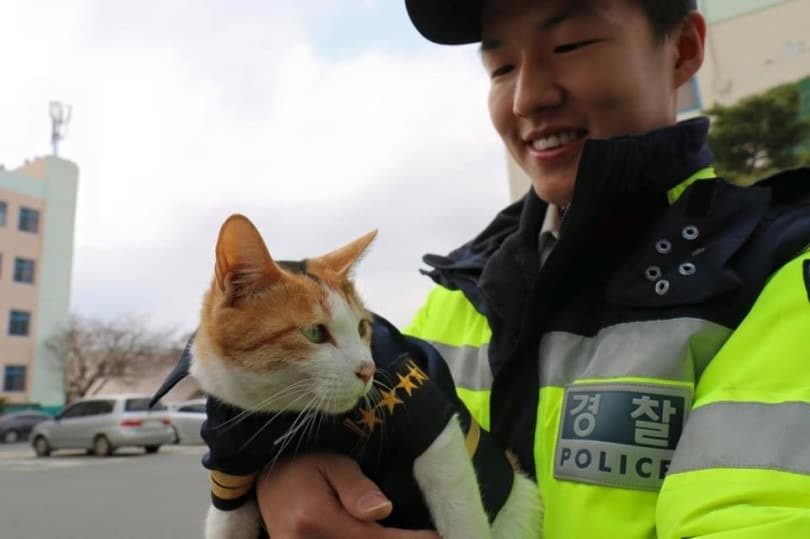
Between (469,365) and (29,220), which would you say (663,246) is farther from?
(29,220)

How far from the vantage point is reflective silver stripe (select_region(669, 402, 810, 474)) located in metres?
0.72

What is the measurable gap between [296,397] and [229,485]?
218 millimetres

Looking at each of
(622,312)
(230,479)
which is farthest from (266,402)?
(622,312)

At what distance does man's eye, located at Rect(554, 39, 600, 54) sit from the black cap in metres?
0.28

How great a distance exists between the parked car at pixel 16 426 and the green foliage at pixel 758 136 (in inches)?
879

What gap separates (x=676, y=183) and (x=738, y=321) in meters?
0.33

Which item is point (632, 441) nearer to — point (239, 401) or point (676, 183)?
point (676, 183)

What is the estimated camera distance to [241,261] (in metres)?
1.32

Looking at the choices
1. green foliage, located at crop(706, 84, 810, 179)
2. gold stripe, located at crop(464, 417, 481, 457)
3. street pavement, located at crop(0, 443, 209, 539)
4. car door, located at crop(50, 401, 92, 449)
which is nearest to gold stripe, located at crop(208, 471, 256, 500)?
gold stripe, located at crop(464, 417, 481, 457)

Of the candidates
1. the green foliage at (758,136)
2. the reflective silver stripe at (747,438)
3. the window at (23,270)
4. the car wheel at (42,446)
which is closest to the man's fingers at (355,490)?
the reflective silver stripe at (747,438)

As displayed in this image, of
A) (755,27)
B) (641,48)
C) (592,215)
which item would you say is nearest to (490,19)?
(641,48)

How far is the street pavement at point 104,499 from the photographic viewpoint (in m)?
6.05

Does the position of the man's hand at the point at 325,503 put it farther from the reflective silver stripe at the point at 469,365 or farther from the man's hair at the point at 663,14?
the man's hair at the point at 663,14

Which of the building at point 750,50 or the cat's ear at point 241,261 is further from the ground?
the building at point 750,50
